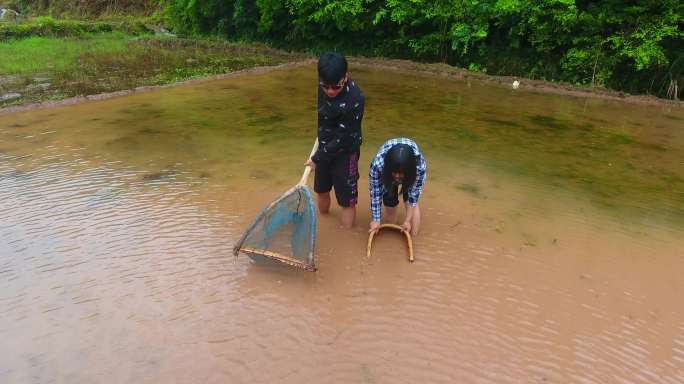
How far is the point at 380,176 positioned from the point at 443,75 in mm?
8152

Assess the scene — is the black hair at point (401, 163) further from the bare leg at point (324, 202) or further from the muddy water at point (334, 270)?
the bare leg at point (324, 202)

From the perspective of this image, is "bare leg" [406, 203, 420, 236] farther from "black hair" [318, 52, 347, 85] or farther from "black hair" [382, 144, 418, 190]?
"black hair" [318, 52, 347, 85]

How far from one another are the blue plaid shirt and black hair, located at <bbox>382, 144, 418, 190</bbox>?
7 centimetres

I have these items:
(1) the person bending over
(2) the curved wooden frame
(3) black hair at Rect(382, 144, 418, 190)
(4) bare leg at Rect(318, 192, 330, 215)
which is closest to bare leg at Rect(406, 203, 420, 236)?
(1) the person bending over

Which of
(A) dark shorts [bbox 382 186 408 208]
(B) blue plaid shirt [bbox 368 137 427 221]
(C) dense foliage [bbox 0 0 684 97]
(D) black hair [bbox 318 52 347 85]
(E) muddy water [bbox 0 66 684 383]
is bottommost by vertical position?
(E) muddy water [bbox 0 66 684 383]

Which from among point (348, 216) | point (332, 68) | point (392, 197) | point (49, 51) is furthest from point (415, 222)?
point (49, 51)

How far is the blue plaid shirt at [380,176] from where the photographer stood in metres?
3.12

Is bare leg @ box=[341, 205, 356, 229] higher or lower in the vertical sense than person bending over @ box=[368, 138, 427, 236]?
lower

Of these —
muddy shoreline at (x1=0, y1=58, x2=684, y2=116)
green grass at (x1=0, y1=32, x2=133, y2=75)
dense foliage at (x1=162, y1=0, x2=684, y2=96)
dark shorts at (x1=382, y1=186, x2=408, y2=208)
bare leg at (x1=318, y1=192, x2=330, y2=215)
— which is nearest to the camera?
dark shorts at (x1=382, y1=186, x2=408, y2=208)

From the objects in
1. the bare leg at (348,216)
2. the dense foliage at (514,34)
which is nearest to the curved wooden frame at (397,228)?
the bare leg at (348,216)

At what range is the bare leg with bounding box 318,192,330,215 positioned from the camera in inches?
147

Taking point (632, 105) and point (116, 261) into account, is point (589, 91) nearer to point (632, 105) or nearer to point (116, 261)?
point (632, 105)

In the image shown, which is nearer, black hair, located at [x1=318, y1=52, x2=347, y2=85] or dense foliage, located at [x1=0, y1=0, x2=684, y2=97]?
black hair, located at [x1=318, y1=52, x2=347, y2=85]

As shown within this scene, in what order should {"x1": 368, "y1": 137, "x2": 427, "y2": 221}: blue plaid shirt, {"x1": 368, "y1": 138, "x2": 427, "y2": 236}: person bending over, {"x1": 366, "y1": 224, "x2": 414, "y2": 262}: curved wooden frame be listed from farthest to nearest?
1. {"x1": 366, "y1": 224, "x2": 414, "y2": 262}: curved wooden frame
2. {"x1": 368, "y1": 137, "x2": 427, "y2": 221}: blue plaid shirt
3. {"x1": 368, "y1": 138, "x2": 427, "y2": 236}: person bending over
